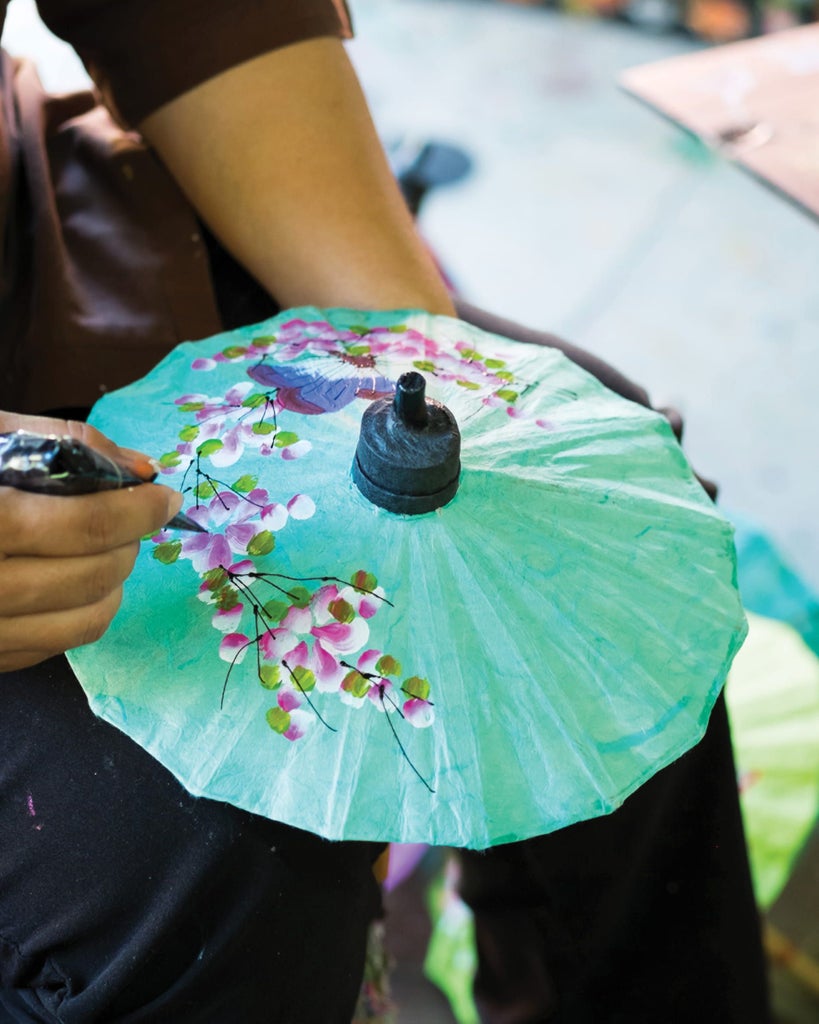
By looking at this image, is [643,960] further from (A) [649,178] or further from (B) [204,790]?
(A) [649,178]

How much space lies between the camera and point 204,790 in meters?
0.45

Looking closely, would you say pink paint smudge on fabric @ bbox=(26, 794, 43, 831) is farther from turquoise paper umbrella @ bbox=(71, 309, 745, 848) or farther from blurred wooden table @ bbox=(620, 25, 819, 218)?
blurred wooden table @ bbox=(620, 25, 819, 218)

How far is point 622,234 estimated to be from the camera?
7.56 feet

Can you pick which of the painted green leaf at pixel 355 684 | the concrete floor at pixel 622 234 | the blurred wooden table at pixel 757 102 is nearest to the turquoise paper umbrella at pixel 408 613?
the painted green leaf at pixel 355 684

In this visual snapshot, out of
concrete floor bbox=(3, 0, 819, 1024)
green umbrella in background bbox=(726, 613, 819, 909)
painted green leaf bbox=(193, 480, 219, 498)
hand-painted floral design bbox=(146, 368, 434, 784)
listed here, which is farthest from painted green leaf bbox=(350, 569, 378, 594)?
concrete floor bbox=(3, 0, 819, 1024)

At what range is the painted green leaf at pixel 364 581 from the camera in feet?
1.65

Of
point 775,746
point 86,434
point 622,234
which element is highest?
point 86,434

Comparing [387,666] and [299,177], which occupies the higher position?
[299,177]

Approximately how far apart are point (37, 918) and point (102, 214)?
543 mm

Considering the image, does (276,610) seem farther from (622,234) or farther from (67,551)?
(622,234)

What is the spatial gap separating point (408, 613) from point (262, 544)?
9 centimetres

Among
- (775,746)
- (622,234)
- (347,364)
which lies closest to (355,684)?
(347,364)

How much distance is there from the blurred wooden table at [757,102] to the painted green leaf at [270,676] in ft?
2.80

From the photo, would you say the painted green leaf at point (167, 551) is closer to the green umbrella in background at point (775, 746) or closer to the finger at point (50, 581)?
the finger at point (50, 581)
